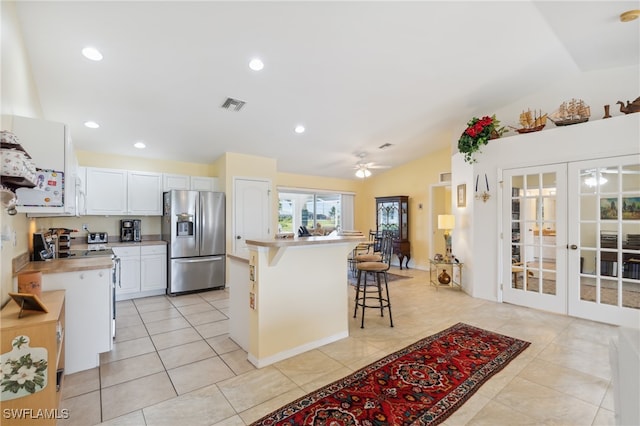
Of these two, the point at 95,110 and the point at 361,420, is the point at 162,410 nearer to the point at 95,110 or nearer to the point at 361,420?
the point at 361,420

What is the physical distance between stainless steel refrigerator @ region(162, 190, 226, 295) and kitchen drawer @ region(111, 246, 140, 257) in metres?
0.47

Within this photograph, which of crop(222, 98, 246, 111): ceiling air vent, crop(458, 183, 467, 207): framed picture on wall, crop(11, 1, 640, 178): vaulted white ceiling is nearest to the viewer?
crop(11, 1, 640, 178): vaulted white ceiling

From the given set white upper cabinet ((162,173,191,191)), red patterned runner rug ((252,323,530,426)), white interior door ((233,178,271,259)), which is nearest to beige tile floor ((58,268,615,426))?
red patterned runner rug ((252,323,530,426))

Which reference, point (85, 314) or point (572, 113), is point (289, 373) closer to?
point (85, 314)

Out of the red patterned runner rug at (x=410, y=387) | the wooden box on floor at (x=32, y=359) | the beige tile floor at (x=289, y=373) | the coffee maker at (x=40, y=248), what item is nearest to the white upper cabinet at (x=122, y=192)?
the coffee maker at (x=40, y=248)

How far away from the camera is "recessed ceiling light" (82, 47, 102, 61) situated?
265 cm

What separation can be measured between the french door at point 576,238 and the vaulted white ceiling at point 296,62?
1.24 metres

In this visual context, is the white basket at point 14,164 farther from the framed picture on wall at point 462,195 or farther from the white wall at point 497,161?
the framed picture on wall at point 462,195

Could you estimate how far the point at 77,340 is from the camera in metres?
2.58

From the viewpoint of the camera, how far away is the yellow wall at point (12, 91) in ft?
6.49

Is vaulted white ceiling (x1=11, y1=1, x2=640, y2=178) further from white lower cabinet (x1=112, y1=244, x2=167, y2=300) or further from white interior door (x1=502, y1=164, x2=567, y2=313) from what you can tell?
white lower cabinet (x1=112, y1=244, x2=167, y2=300)

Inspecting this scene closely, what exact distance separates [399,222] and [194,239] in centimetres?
488

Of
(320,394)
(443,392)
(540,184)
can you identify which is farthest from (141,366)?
(540,184)

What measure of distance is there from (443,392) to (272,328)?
149cm
